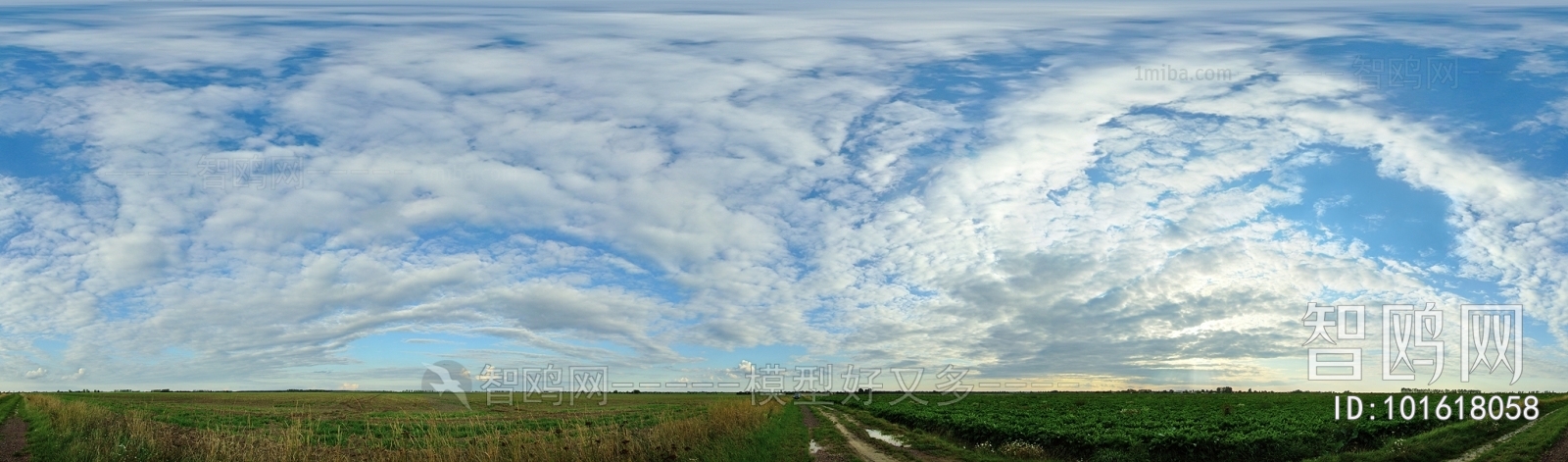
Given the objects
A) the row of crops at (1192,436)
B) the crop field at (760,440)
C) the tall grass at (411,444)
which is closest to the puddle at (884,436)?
the crop field at (760,440)

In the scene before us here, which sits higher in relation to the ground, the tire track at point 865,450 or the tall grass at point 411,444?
the tall grass at point 411,444

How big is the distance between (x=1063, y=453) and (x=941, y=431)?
904 centimetres

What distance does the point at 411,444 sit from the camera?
15148 mm

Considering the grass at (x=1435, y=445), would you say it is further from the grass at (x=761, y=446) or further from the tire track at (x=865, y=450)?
the grass at (x=761, y=446)

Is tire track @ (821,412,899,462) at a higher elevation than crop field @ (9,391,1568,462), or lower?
lower

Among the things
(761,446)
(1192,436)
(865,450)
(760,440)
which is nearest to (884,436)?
(865,450)

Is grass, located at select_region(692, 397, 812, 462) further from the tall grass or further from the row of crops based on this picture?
the row of crops

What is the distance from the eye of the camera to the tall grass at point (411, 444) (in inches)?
557

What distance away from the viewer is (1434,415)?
27.1 metres

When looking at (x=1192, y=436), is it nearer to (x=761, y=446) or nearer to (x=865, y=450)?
(x=865, y=450)

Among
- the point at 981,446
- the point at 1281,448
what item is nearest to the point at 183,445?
the point at 981,446

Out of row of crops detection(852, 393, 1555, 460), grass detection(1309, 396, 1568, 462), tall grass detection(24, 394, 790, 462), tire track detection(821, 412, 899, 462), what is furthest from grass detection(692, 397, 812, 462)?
grass detection(1309, 396, 1568, 462)

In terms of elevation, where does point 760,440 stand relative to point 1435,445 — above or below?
below

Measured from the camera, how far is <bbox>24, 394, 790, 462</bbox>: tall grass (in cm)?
1416
